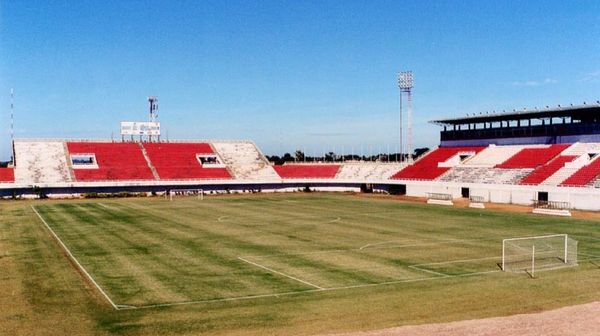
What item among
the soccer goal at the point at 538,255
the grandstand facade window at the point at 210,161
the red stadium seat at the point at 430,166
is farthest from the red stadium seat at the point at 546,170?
the grandstand facade window at the point at 210,161

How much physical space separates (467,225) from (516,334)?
1214 inches

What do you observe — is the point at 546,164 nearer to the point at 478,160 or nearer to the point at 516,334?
the point at 478,160

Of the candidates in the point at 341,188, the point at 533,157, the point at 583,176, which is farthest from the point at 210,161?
the point at 583,176

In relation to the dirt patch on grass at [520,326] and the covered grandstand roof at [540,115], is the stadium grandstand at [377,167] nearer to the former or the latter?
the covered grandstand roof at [540,115]

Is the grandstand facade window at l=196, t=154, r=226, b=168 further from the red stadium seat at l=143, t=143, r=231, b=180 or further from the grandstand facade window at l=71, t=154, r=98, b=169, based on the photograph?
the grandstand facade window at l=71, t=154, r=98, b=169

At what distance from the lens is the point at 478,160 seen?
86438 millimetres

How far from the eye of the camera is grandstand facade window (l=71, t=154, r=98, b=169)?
9056 cm

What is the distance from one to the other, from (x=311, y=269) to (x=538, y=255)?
44.3 feet

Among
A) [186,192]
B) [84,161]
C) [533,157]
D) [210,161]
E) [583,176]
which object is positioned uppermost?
[533,157]

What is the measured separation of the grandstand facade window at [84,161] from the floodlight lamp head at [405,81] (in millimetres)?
53514

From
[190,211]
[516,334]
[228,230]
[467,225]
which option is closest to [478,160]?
[467,225]

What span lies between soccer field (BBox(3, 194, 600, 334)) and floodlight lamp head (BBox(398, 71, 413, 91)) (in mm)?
50481

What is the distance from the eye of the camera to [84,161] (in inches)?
3661

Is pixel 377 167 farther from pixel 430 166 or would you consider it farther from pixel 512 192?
pixel 512 192
